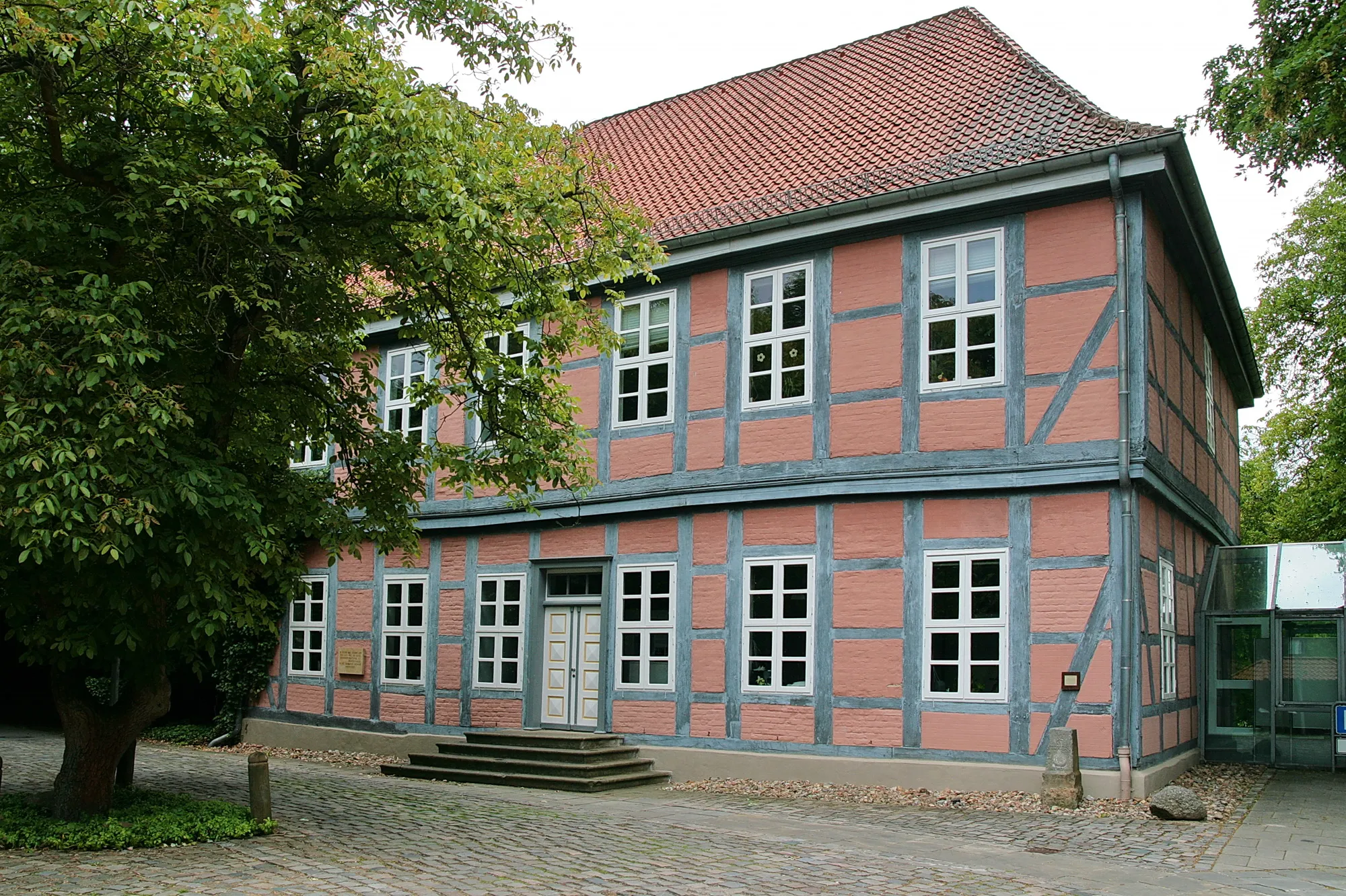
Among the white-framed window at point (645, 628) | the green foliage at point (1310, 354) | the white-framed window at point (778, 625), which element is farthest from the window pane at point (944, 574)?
the green foliage at point (1310, 354)

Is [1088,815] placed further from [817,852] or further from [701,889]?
[701,889]

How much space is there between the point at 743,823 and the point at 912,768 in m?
2.58

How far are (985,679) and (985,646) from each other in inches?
13.5

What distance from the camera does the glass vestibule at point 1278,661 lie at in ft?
50.4

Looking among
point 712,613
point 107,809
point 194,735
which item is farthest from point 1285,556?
point 194,735

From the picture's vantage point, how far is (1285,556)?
53.9 ft

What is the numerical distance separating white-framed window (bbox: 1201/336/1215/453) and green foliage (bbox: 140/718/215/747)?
15.8 m

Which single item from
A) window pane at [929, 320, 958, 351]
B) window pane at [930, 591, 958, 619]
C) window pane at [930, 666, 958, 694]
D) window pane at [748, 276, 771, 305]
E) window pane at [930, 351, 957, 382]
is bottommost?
window pane at [930, 666, 958, 694]

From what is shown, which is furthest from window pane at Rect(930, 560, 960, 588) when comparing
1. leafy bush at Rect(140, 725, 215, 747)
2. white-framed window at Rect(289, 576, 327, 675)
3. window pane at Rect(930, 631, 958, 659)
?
leafy bush at Rect(140, 725, 215, 747)

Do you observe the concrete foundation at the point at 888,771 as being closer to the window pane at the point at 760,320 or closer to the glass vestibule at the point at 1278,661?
the glass vestibule at the point at 1278,661

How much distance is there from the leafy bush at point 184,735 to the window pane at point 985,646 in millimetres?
12583

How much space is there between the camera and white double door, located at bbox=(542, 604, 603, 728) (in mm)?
15578

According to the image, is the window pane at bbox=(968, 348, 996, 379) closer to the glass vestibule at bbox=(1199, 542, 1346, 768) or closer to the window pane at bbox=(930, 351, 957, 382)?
the window pane at bbox=(930, 351, 957, 382)

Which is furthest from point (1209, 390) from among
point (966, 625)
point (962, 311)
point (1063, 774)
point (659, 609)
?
point (659, 609)
